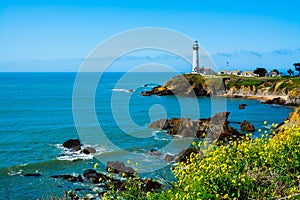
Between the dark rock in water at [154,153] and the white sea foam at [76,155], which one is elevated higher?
the dark rock in water at [154,153]

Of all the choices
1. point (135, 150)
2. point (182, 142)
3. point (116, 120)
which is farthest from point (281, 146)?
point (116, 120)

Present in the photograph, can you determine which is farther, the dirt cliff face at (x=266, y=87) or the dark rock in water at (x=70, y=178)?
the dirt cliff face at (x=266, y=87)

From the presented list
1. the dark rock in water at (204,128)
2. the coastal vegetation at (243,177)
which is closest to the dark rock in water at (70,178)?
the coastal vegetation at (243,177)

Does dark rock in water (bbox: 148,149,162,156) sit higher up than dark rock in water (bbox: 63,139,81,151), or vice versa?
dark rock in water (bbox: 63,139,81,151)

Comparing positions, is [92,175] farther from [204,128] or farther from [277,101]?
[277,101]

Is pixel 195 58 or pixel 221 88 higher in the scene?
pixel 195 58

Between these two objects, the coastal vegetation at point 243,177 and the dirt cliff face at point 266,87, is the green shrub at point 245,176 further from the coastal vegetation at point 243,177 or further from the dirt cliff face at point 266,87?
the dirt cliff face at point 266,87

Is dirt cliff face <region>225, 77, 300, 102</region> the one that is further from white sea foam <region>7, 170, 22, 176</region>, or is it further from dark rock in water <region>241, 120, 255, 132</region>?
white sea foam <region>7, 170, 22, 176</region>

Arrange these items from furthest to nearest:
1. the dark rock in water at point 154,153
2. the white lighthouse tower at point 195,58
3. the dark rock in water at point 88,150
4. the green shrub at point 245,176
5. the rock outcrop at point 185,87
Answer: the white lighthouse tower at point 195,58, the rock outcrop at point 185,87, the dark rock in water at point 88,150, the dark rock in water at point 154,153, the green shrub at point 245,176

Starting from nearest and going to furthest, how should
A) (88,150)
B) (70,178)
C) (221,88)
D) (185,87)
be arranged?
(70,178) < (88,150) < (185,87) < (221,88)

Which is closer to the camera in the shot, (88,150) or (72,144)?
(88,150)

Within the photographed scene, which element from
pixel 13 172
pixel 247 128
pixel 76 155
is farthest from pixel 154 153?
pixel 247 128

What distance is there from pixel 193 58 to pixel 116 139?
6405 centimetres

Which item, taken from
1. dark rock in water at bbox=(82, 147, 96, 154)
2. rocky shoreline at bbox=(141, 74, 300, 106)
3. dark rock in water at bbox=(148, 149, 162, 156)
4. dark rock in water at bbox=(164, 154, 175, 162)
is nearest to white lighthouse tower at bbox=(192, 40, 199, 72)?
rocky shoreline at bbox=(141, 74, 300, 106)
